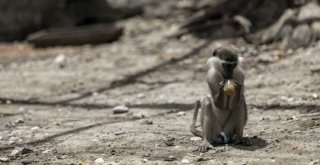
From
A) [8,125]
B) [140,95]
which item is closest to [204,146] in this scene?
[8,125]

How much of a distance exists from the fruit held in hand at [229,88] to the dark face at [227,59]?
84 mm

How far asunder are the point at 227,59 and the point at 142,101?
3441 millimetres

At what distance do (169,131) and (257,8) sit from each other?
6806 millimetres

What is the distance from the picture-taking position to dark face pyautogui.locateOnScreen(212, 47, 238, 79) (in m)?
5.64

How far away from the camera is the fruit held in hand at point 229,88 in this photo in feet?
18.4

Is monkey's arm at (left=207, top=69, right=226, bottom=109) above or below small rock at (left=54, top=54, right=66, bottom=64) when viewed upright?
below

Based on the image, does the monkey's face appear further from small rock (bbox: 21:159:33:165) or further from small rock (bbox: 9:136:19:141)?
small rock (bbox: 9:136:19:141)

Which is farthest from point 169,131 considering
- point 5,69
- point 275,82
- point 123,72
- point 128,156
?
point 5,69

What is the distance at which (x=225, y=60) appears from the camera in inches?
223

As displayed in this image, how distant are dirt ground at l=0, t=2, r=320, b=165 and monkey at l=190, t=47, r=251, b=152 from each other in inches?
5.9

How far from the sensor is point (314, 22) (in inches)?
428

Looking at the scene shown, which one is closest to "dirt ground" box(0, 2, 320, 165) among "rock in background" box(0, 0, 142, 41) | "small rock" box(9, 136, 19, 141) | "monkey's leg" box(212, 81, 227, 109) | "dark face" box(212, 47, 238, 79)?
"small rock" box(9, 136, 19, 141)

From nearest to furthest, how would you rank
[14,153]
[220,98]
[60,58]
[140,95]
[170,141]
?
1. [220,98]
2. [14,153]
3. [170,141]
4. [140,95]
5. [60,58]

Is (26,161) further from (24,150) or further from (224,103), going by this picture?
(224,103)
